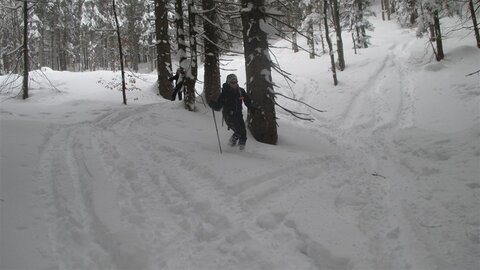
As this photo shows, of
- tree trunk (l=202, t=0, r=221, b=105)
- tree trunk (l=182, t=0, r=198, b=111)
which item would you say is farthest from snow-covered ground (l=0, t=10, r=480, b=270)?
tree trunk (l=202, t=0, r=221, b=105)

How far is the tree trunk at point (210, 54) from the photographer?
492 inches

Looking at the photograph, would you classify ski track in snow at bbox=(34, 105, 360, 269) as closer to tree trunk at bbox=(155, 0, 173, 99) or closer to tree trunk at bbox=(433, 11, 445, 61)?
tree trunk at bbox=(155, 0, 173, 99)

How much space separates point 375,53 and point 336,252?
26033 mm

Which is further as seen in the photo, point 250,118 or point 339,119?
point 339,119

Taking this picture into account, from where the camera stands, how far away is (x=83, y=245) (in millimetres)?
4648

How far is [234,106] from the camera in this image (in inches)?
332

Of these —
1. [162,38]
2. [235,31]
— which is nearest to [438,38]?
[235,31]

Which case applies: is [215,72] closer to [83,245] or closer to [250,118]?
[250,118]

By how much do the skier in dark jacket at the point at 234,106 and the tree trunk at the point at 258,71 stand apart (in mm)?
586

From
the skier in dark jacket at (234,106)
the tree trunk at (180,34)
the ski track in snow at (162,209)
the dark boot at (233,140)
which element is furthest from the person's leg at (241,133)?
the tree trunk at (180,34)

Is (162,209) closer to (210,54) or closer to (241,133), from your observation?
(241,133)

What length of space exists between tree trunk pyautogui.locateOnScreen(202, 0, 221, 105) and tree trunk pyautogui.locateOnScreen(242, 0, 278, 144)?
345 centimetres

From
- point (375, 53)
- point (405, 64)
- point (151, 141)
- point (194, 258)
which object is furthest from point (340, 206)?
point (375, 53)

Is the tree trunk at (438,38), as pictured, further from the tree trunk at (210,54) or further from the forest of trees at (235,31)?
the tree trunk at (210,54)
